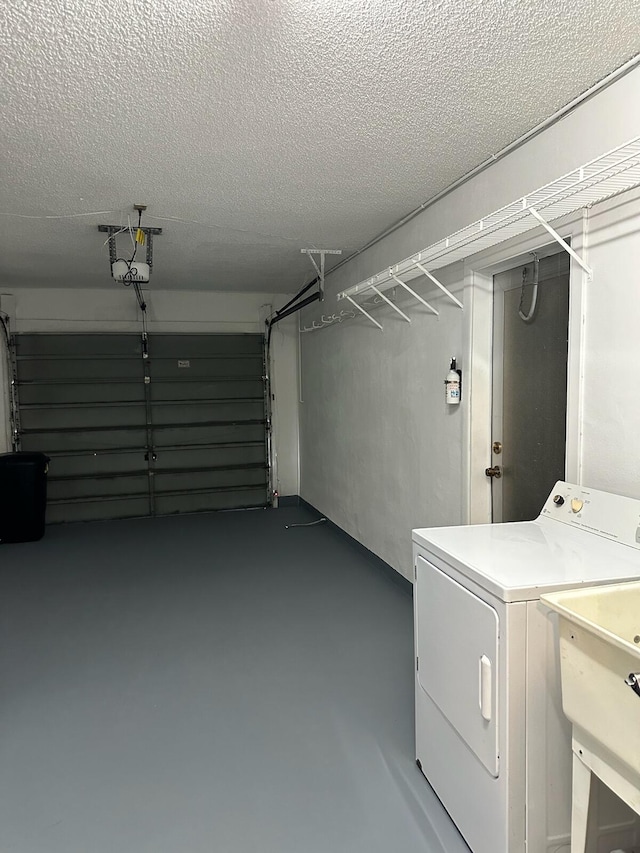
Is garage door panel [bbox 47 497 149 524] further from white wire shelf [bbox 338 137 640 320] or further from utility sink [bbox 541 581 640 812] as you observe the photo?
utility sink [bbox 541 581 640 812]

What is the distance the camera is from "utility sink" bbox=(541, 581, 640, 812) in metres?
1.15

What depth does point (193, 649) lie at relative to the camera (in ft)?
10.4

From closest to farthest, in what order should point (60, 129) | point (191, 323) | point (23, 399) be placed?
1. point (60, 129)
2. point (23, 399)
3. point (191, 323)

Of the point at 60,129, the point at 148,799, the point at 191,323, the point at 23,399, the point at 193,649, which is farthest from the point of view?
the point at 191,323

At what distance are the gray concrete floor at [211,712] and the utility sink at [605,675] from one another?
31.9 inches

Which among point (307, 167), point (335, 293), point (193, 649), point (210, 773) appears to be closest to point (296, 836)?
point (210, 773)

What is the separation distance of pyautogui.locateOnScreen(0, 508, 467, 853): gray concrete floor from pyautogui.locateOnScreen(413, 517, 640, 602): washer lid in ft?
3.05

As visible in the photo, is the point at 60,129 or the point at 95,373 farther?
the point at 95,373

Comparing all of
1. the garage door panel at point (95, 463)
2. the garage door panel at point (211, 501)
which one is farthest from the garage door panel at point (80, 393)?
the garage door panel at point (211, 501)

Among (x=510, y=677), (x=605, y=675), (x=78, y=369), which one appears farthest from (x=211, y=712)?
(x=78, y=369)

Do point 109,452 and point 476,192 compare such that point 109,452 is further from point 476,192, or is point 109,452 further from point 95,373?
point 476,192

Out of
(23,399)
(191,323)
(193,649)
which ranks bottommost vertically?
(193,649)

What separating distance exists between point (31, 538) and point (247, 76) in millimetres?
5123

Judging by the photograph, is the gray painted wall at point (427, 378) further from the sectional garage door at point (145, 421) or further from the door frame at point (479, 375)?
the sectional garage door at point (145, 421)
